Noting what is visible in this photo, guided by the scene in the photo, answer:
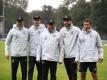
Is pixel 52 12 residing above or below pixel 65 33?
above

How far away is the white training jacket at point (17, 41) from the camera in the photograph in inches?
462

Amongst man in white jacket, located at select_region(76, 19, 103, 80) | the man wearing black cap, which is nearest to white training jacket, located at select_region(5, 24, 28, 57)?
the man wearing black cap

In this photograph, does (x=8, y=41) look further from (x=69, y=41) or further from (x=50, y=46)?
(x=69, y=41)

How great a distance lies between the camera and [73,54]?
11227 millimetres

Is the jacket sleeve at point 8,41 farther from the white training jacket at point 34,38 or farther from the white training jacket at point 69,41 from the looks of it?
the white training jacket at point 69,41

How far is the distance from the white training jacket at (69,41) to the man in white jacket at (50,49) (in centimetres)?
34

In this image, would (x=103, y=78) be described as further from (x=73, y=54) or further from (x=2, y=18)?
(x=2, y=18)

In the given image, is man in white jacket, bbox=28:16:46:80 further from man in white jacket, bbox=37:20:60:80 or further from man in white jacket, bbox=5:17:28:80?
man in white jacket, bbox=37:20:60:80

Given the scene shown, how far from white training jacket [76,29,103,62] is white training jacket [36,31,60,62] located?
609 millimetres

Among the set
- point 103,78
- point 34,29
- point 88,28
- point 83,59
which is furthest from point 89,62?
point 103,78

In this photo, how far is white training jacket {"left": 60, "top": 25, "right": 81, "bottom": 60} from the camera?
1118 cm

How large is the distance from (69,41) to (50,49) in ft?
2.31

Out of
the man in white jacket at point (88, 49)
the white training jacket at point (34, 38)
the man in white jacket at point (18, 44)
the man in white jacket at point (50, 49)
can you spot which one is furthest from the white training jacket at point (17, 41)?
the man in white jacket at point (88, 49)

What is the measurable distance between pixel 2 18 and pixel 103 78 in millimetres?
93616
